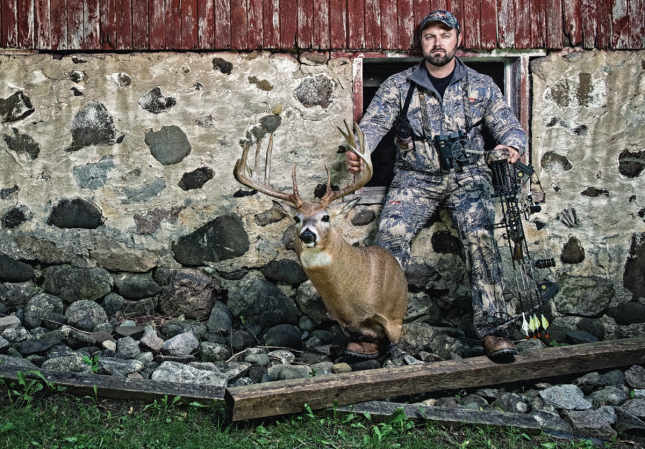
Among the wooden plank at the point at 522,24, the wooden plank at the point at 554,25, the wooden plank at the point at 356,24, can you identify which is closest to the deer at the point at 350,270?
the wooden plank at the point at 356,24

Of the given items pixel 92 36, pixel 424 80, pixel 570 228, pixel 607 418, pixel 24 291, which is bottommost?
pixel 607 418

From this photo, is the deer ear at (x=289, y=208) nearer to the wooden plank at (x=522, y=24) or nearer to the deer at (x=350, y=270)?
the deer at (x=350, y=270)

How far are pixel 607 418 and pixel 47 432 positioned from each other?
3.25 metres

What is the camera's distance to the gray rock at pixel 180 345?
4703 millimetres

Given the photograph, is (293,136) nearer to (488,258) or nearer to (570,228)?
(488,258)

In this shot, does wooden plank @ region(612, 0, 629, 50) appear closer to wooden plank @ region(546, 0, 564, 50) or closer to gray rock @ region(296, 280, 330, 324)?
wooden plank @ region(546, 0, 564, 50)

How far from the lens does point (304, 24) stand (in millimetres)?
5449

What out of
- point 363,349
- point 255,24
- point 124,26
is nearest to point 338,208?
point 363,349

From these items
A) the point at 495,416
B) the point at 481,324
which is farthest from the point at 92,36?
the point at 495,416

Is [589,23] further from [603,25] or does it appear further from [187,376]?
[187,376]

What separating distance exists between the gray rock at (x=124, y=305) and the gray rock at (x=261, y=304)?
711 millimetres

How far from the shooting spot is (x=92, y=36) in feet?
17.6

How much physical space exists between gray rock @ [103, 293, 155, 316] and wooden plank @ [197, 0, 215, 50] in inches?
88.5

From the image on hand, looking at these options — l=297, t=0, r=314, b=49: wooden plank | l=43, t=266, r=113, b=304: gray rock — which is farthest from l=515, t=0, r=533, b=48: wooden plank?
l=43, t=266, r=113, b=304: gray rock
